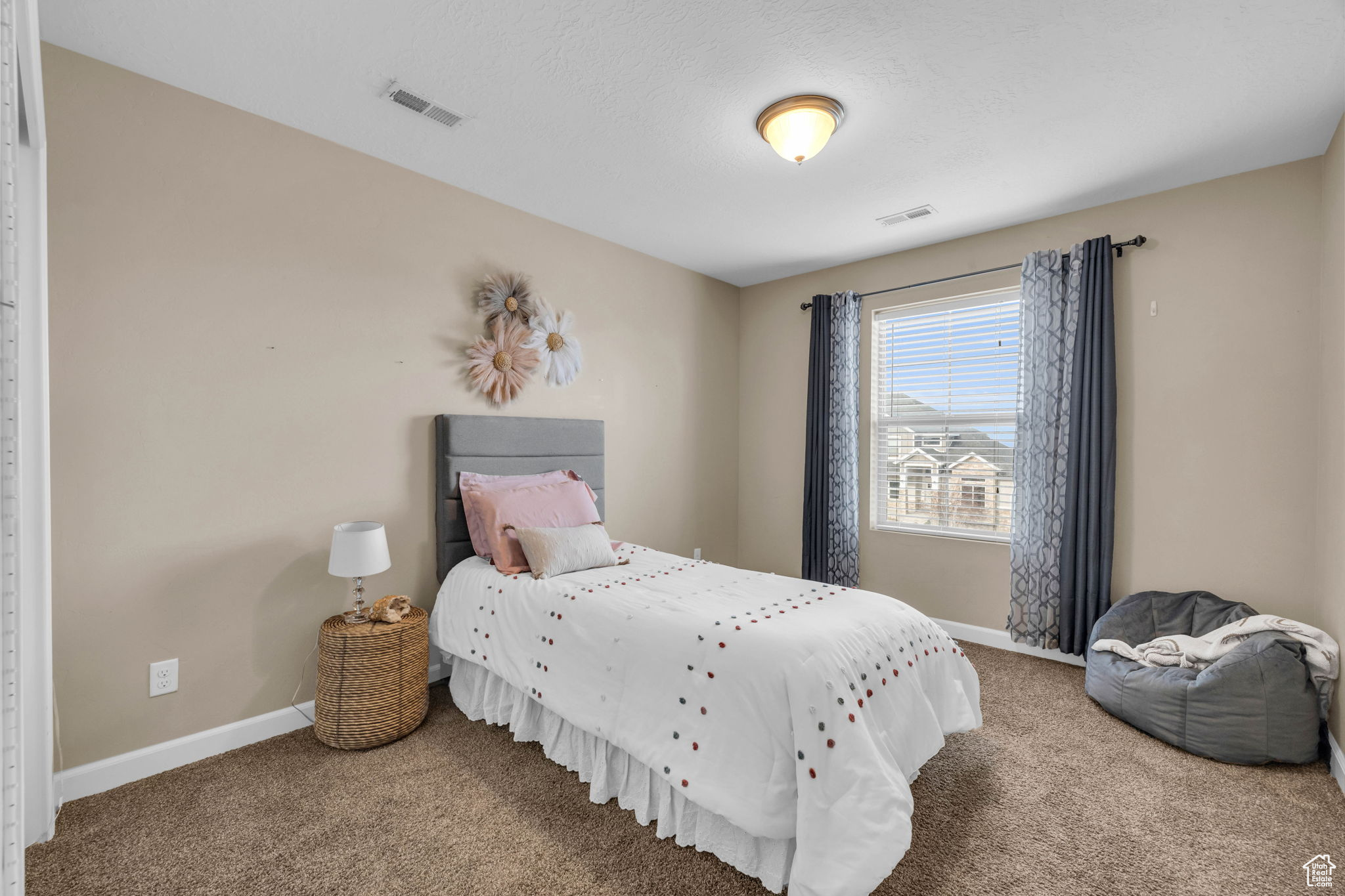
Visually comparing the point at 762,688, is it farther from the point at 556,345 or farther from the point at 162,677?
the point at 556,345

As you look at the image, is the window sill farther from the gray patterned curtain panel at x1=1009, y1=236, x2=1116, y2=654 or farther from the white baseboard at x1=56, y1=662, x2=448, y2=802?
the white baseboard at x1=56, y1=662, x2=448, y2=802

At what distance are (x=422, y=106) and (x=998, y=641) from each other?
4017mm

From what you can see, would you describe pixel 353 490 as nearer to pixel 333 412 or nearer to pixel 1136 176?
pixel 333 412

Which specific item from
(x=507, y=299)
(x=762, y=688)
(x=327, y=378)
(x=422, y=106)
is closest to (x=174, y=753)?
(x=327, y=378)

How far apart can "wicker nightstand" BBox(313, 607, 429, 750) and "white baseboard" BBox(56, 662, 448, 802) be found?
6.7 inches

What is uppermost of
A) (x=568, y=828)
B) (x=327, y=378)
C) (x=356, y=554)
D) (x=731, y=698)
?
(x=327, y=378)

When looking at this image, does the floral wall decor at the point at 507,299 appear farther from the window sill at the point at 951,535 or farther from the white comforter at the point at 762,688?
the window sill at the point at 951,535

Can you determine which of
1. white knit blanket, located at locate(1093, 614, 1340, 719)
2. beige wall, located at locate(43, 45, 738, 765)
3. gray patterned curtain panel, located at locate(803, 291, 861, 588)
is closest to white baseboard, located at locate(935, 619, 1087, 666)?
white knit blanket, located at locate(1093, 614, 1340, 719)

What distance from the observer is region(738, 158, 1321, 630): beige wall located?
2732 millimetres

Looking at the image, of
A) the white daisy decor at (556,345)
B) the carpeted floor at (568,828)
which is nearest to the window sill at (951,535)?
the carpeted floor at (568,828)

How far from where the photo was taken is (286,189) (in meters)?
2.55

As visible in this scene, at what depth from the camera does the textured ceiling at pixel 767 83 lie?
1882mm

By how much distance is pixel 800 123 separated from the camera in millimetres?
2324

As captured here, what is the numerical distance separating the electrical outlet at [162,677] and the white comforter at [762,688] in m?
1.05
